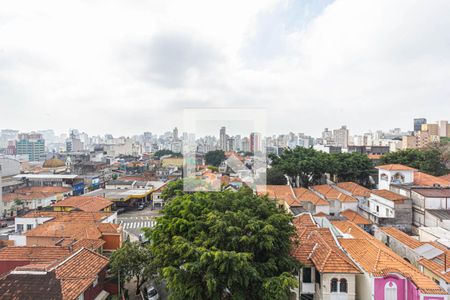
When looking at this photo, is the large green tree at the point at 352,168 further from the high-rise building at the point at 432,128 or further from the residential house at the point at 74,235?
the high-rise building at the point at 432,128

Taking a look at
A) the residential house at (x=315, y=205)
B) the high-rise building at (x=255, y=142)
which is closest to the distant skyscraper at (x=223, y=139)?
the high-rise building at (x=255, y=142)

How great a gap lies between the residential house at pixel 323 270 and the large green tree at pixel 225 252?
111cm

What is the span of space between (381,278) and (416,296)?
94cm

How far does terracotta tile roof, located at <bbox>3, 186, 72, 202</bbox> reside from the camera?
26188 mm

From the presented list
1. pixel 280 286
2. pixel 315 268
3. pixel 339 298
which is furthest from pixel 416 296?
pixel 280 286

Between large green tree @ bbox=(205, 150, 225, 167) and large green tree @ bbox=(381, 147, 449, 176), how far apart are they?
19.8 meters

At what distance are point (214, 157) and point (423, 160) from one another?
2281 cm

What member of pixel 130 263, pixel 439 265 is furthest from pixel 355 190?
pixel 130 263

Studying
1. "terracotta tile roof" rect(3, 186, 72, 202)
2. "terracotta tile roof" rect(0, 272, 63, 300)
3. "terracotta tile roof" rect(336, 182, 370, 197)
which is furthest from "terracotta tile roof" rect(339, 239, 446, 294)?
"terracotta tile roof" rect(3, 186, 72, 202)

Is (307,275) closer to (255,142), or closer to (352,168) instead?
(255,142)

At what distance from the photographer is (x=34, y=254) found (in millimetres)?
10523

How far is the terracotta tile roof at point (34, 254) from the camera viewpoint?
33.6ft

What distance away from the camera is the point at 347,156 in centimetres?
3005

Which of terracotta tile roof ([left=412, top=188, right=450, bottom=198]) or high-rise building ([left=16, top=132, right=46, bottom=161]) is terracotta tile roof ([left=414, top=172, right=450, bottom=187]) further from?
high-rise building ([left=16, top=132, right=46, bottom=161])
